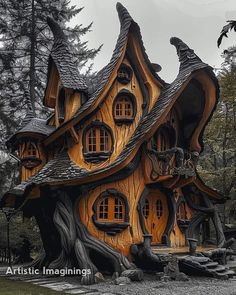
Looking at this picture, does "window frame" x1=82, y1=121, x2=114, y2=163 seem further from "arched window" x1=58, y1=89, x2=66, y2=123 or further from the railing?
A: "arched window" x1=58, y1=89, x2=66, y2=123

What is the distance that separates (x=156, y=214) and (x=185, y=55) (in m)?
6.12

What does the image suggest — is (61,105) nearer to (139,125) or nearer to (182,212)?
(139,125)

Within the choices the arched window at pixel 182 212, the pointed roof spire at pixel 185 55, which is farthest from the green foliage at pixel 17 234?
the pointed roof spire at pixel 185 55

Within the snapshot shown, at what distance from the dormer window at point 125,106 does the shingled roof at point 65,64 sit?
1351 mm

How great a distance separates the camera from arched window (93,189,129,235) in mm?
12930

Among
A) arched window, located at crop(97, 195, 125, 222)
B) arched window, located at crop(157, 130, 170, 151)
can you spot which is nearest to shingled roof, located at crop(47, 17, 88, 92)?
arched window, located at crop(157, 130, 170, 151)

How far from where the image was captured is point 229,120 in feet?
70.5

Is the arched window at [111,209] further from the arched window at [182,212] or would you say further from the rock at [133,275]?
the arched window at [182,212]

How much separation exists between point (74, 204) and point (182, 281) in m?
4.21

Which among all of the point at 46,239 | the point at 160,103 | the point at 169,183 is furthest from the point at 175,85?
the point at 46,239

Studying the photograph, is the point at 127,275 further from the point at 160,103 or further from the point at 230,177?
the point at 230,177

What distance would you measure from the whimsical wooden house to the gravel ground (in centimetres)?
134

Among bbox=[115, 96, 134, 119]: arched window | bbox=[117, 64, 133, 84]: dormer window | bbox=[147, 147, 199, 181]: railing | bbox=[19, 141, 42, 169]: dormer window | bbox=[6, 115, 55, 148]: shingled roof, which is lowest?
bbox=[147, 147, 199, 181]: railing

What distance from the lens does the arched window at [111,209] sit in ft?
42.4
